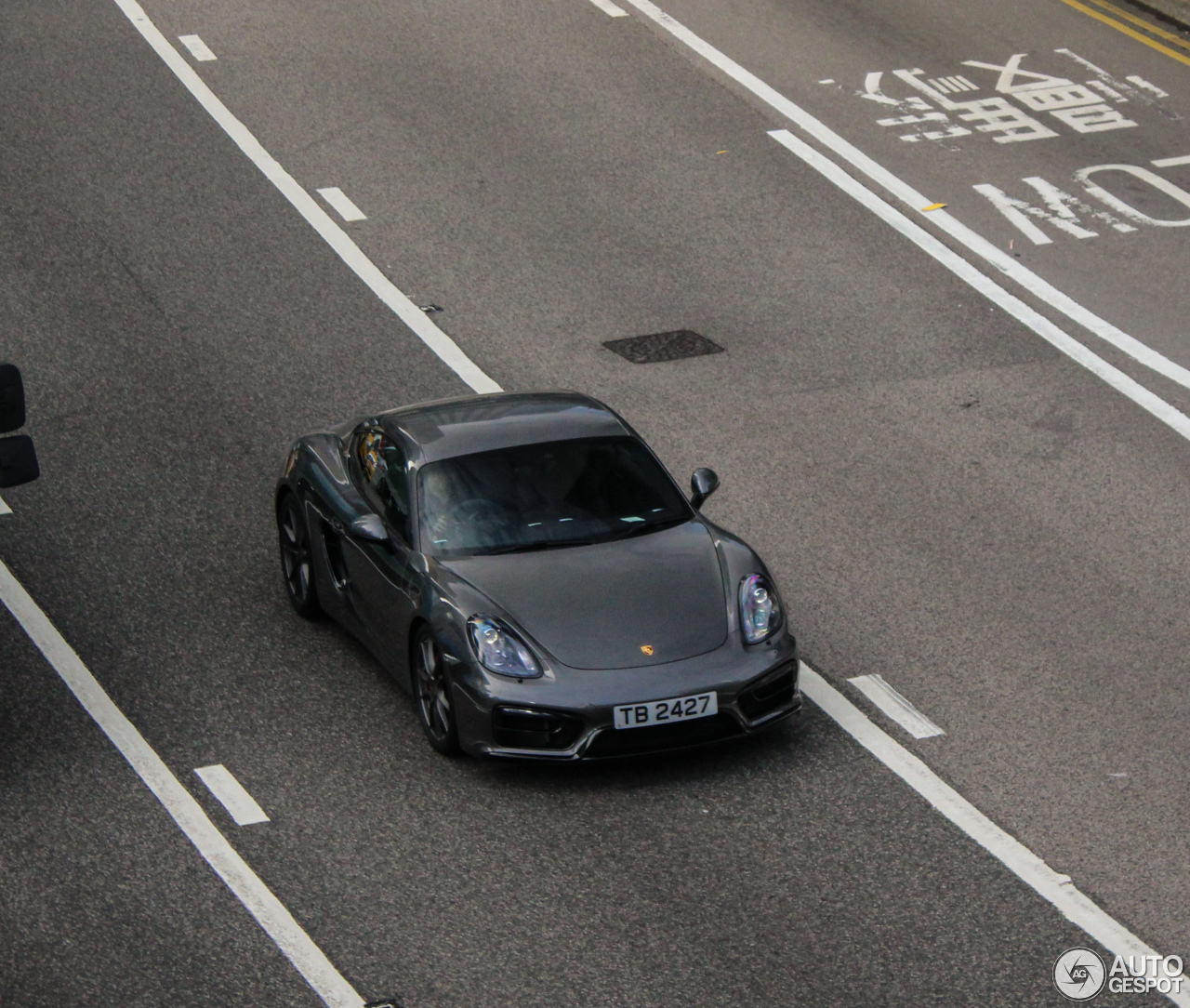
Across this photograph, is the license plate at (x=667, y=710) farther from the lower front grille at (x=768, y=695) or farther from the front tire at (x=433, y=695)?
the front tire at (x=433, y=695)

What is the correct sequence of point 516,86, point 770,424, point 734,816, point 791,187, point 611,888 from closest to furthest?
point 611,888 → point 734,816 → point 770,424 → point 791,187 → point 516,86

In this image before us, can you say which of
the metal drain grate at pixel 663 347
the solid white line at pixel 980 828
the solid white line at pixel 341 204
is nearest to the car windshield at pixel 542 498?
the solid white line at pixel 980 828

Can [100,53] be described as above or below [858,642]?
below

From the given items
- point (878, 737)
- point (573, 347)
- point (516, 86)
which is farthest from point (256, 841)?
point (516, 86)

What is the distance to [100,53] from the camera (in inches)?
803

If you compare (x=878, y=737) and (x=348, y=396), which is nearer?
(x=878, y=737)

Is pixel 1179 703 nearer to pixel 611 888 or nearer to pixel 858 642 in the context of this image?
pixel 858 642

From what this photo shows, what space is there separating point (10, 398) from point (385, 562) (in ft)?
7.98

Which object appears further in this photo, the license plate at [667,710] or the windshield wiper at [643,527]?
the windshield wiper at [643,527]

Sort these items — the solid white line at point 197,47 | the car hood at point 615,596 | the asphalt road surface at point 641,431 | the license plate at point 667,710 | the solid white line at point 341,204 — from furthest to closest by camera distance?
the solid white line at point 197,47, the solid white line at point 341,204, the car hood at point 615,596, the license plate at point 667,710, the asphalt road surface at point 641,431

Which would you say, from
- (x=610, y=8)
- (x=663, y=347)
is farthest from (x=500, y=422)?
(x=610, y=8)

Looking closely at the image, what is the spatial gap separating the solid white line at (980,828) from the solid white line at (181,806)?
295 centimetres

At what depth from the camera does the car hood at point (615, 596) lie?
8.95 meters

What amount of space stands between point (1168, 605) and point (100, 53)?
1397 cm
